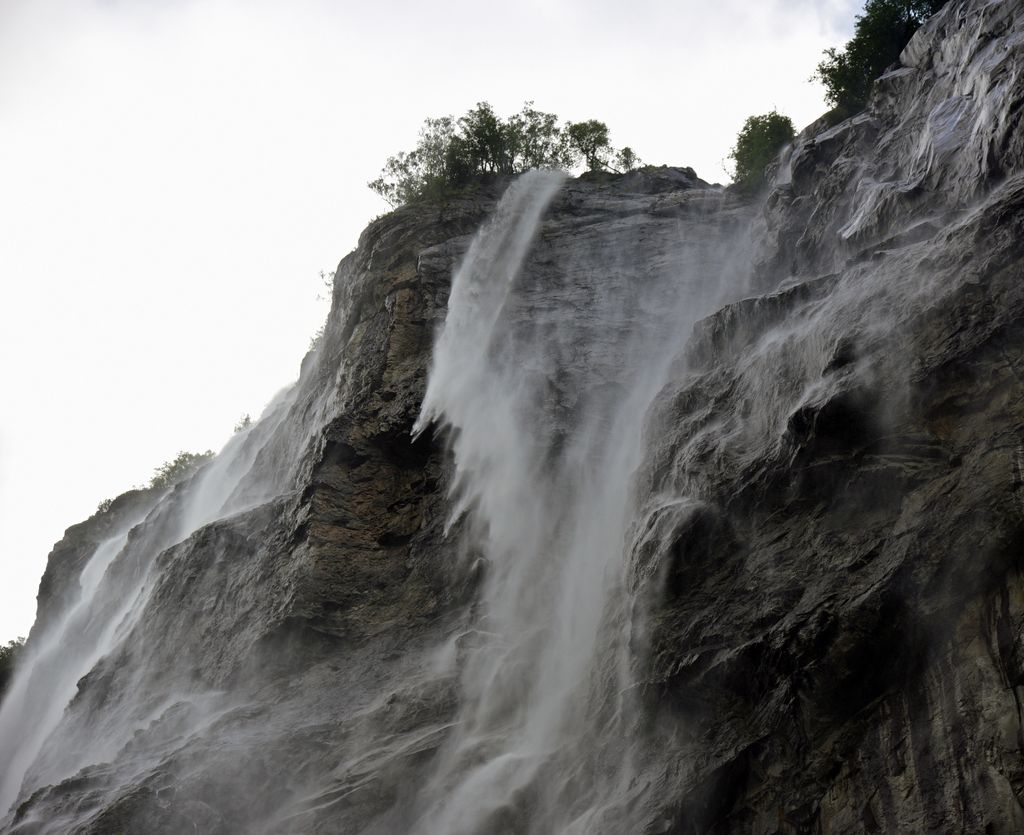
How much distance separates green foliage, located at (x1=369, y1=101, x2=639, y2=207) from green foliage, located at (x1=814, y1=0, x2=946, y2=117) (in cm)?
1153

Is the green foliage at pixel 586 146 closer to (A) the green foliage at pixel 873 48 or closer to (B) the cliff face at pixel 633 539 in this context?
(B) the cliff face at pixel 633 539

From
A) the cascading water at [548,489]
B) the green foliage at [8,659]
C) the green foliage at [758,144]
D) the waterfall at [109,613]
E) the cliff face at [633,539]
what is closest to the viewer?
the cliff face at [633,539]

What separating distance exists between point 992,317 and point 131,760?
15531mm

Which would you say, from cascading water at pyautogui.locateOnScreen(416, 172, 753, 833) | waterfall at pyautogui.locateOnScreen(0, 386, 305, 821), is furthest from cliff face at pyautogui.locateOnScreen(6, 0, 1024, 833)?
waterfall at pyautogui.locateOnScreen(0, 386, 305, 821)

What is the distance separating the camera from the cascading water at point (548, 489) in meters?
12.7

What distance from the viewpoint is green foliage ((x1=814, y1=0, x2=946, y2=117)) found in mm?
24875

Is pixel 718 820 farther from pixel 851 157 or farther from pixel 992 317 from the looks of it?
pixel 851 157

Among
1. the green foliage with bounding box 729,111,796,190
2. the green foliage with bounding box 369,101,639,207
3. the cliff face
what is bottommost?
the cliff face

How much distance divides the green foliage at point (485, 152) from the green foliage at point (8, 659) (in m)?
22.8

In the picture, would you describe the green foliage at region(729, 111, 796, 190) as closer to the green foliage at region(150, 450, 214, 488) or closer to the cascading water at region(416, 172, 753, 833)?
the cascading water at region(416, 172, 753, 833)

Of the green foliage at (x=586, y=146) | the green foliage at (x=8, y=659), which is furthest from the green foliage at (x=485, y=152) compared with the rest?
the green foliage at (x=8, y=659)

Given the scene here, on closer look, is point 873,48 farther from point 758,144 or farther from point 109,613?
point 109,613

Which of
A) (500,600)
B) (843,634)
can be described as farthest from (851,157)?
(843,634)

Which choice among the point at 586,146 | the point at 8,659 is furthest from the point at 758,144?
the point at 8,659
